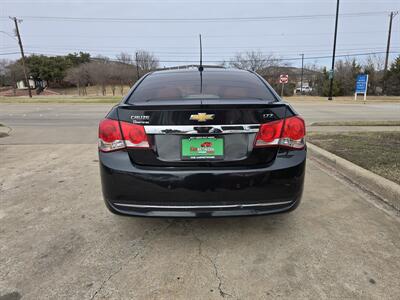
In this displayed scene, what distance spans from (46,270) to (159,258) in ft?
2.80

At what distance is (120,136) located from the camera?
226cm

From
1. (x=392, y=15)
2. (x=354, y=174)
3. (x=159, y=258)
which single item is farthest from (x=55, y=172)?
(x=392, y=15)

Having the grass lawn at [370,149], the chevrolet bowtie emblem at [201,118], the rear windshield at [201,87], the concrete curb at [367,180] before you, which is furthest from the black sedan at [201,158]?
the grass lawn at [370,149]

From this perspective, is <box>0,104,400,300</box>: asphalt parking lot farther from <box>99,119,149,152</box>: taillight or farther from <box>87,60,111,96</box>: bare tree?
<box>87,60,111,96</box>: bare tree

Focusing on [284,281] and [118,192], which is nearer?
[284,281]

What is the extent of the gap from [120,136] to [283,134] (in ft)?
4.16

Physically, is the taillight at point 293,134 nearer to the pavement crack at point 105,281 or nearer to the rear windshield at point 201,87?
the rear windshield at point 201,87

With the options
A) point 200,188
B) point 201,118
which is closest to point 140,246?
point 200,188

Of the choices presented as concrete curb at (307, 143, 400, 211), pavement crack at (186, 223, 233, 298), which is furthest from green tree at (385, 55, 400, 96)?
pavement crack at (186, 223, 233, 298)

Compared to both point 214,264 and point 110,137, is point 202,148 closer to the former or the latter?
point 110,137

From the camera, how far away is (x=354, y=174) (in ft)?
13.6

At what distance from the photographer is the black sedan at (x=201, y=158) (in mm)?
2182

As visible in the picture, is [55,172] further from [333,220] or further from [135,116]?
[333,220]

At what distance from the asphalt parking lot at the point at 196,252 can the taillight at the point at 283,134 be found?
91 cm
